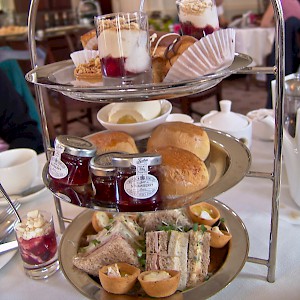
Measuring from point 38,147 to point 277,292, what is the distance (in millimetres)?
1087

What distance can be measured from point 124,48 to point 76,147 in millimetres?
184

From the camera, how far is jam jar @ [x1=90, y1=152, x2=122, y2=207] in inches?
23.2

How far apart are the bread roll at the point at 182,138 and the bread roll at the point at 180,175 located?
0.07 metres

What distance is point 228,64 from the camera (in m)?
0.58

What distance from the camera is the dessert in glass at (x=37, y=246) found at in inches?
27.3

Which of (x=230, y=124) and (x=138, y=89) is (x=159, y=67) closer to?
(x=138, y=89)

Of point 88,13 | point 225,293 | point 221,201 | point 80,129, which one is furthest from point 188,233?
point 88,13

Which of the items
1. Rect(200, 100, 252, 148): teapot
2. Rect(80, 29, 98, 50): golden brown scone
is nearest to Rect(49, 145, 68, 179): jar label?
Rect(80, 29, 98, 50): golden brown scone

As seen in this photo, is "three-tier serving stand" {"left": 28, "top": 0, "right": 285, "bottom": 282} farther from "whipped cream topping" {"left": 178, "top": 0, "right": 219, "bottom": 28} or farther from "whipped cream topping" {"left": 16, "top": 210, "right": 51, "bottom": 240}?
"whipped cream topping" {"left": 16, "top": 210, "right": 51, "bottom": 240}

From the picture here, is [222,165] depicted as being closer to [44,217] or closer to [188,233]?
[188,233]

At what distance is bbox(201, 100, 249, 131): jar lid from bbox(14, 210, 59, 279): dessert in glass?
1.55ft

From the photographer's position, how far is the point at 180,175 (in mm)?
618

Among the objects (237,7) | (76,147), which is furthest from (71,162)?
(237,7)

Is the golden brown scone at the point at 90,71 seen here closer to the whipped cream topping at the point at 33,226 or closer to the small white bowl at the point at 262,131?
the whipped cream topping at the point at 33,226
